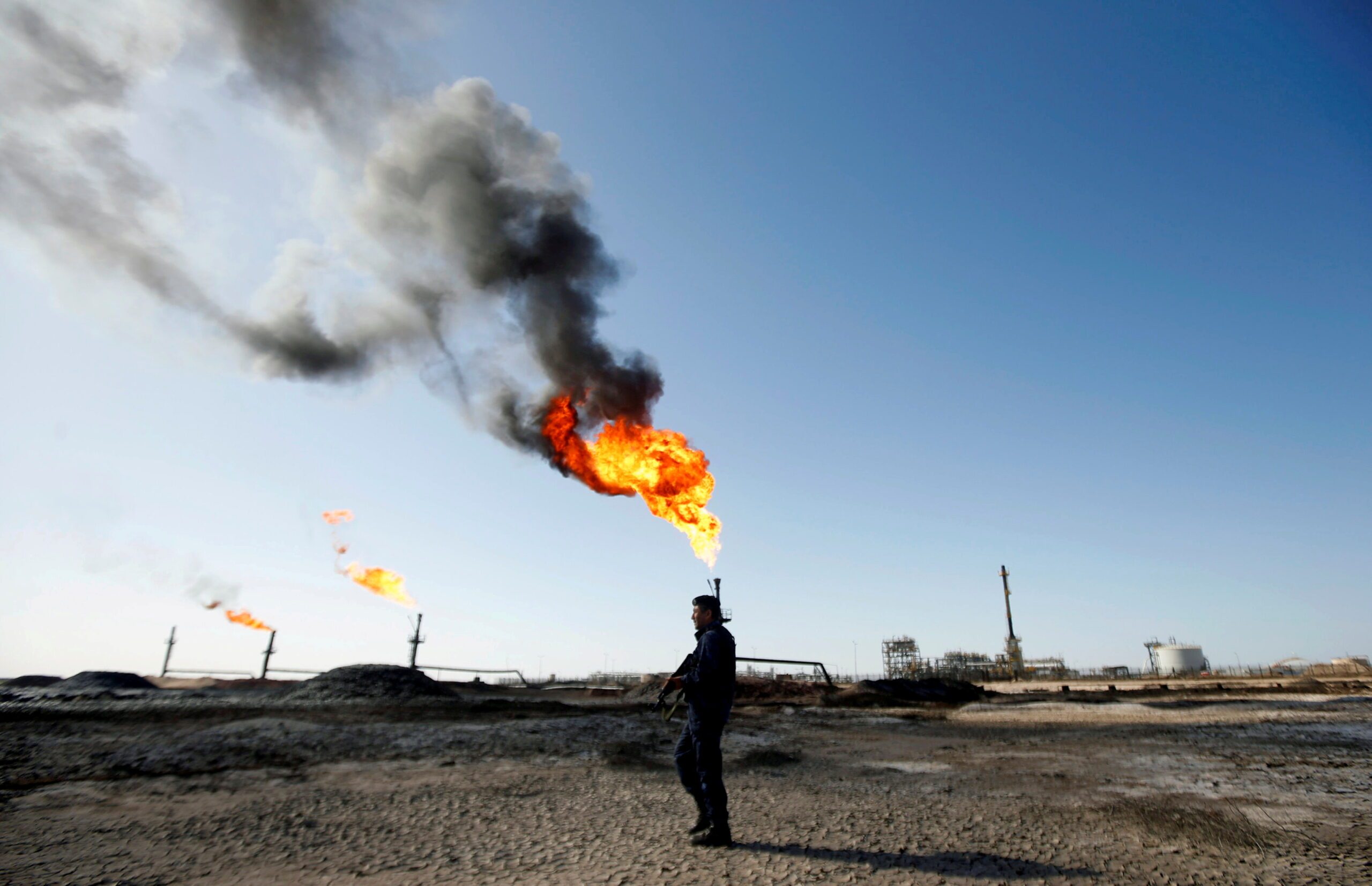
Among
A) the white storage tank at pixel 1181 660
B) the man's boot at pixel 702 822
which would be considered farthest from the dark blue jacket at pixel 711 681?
the white storage tank at pixel 1181 660

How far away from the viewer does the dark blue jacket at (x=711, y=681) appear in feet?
17.4

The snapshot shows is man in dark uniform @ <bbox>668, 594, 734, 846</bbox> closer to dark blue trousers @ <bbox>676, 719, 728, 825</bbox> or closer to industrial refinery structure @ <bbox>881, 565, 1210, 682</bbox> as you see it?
dark blue trousers @ <bbox>676, 719, 728, 825</bbox>

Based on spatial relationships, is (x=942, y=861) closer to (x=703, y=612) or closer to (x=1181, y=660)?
(x=703, y=612)

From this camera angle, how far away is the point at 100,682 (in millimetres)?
30875

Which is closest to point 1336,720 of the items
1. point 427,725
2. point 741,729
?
point 741,729

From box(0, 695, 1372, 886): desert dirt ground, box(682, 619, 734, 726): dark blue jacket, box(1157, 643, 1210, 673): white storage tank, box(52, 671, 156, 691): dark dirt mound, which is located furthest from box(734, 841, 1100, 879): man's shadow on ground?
box(1157, 643, 1210, 673): white storage tank

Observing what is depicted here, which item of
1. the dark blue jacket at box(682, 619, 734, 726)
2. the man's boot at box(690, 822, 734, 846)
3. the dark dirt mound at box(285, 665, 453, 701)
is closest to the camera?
the man's boot at box(690, 822, 734, 846)

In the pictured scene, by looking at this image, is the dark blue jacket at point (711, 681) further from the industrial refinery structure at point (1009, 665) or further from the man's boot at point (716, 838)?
the industrial refinery structure at point (1009, 665)

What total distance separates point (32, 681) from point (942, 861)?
50077 mm

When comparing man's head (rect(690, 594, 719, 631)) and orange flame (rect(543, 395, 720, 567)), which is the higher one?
orange flame (rect(543, 395, 720, 567))

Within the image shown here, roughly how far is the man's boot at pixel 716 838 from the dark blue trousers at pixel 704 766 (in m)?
0.04

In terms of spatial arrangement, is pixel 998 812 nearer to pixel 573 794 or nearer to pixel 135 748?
pixel 573 794

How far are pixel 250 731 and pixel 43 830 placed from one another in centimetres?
510

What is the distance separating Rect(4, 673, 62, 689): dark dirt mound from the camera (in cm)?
3217
